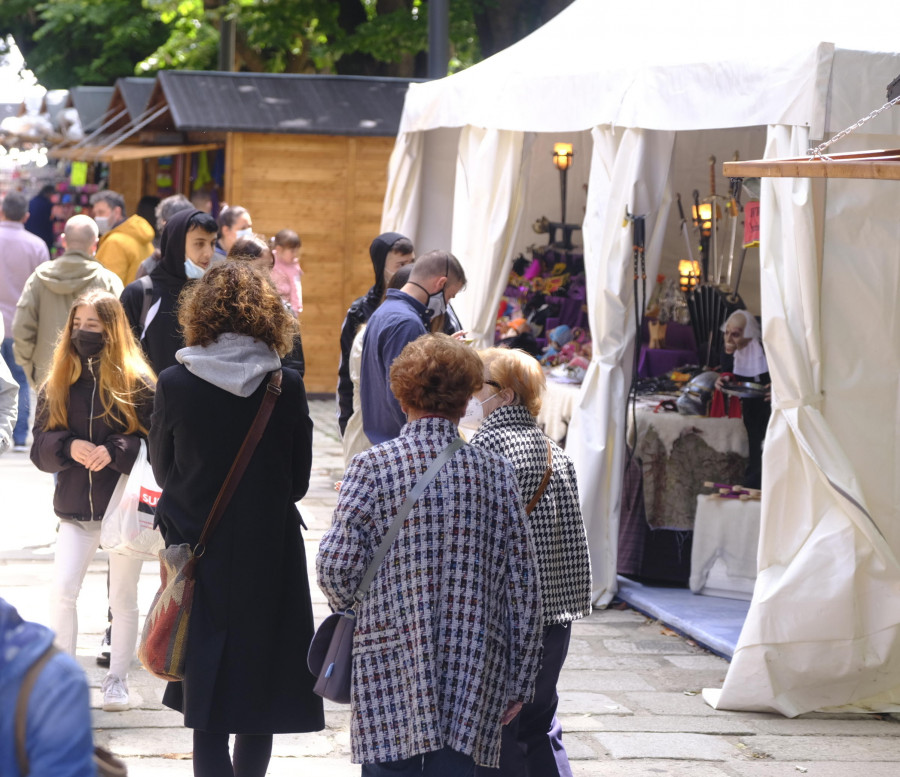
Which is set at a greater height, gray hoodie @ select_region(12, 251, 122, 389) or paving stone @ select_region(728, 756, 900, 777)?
gray hoodie @ select_region(12, 251, 122, 389)

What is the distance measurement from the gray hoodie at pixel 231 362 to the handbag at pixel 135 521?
1057 mm

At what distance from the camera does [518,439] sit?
12.8 feet

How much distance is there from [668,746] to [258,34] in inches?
604

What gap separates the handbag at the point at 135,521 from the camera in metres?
4.72

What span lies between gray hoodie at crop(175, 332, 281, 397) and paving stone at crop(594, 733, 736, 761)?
2.22 m

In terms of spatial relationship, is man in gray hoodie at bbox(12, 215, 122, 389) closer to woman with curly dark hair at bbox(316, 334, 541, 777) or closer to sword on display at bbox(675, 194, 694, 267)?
sword on display at bbox(675, 194, 694, 267)

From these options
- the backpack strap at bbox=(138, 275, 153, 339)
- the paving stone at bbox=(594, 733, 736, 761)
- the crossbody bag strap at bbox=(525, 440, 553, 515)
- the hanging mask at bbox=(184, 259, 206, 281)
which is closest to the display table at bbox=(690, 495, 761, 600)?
the paving stone at bbox=(594, 733, 736, 761)

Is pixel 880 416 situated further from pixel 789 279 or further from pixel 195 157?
pixel 195 157

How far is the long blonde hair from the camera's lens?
504 cm

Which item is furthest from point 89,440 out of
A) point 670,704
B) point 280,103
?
point 280,103

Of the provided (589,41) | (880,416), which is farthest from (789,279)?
(589,41)

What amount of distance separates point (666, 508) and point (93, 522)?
141 inches

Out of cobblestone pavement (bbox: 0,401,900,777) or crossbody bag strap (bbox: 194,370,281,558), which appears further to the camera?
cobblestone pavement (bbox: 0,401,900,777)

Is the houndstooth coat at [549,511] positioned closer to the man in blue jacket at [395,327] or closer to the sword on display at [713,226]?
the man in blue jacket at [395,327]
